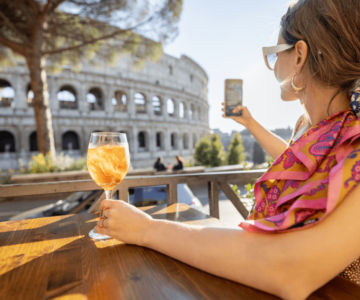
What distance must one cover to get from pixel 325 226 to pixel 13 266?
0.87m

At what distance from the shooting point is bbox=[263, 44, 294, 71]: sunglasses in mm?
920

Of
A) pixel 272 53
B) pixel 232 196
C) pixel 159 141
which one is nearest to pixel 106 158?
pixel 272 53

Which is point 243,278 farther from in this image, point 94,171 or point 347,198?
point 94,171

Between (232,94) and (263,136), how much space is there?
1.31 feet

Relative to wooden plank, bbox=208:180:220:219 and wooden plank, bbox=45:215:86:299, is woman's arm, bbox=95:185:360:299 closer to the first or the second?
wooden plank, bbox=45:215:86:299

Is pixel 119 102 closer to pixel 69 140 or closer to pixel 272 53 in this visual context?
pixel 69 140

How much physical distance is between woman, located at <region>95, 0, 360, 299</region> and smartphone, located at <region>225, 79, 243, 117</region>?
2.34 feet

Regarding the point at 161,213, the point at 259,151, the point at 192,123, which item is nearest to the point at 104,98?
the point at 192,123

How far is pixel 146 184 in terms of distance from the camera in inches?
68.2

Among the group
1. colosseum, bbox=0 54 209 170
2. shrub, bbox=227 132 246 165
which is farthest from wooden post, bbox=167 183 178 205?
colosseum, bbox=0 54 209 170

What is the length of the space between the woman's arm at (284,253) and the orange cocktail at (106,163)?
1.49ft

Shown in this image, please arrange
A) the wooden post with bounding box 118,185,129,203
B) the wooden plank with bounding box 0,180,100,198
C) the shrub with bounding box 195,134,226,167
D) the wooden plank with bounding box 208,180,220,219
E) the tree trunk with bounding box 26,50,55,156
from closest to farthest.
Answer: the wooden plank with bounding box 0,180,100,198, the wooden post with bounding box 118,185,129,203, the wooden plank with bounding box 208,180,220,219, the tree trunk with bounding box 26,50,55,156, the shrub with bounding box 195,134,226,167

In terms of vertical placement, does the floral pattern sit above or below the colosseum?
below

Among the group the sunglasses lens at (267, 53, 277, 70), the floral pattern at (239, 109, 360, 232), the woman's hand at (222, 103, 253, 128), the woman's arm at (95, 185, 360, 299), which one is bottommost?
the woman's arm at (95, 185, 360, 299)
